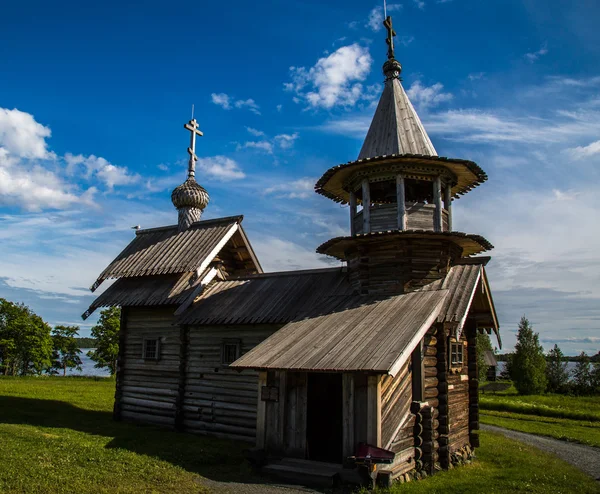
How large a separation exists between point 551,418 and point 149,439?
1022 inches

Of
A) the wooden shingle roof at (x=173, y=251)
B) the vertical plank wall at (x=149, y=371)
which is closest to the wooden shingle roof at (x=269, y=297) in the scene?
the wooden shingle roof at (x=173, y=251)

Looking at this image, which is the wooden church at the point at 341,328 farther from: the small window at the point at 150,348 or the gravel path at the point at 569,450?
the gravel path at the point at 569,450

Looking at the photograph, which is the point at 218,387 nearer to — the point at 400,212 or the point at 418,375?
the point at 418,375

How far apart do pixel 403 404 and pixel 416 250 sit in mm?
4653

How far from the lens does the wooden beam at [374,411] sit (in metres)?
11.4

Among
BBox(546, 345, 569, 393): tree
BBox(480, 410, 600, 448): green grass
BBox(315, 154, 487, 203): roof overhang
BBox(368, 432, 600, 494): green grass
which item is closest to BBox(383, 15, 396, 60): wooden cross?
BBox(315, 154, 487, 203): roof overhang

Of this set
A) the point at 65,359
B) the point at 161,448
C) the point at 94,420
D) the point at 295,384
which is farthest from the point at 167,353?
the point at 65,359

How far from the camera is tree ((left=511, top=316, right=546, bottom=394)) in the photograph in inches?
1837

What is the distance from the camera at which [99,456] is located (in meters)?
12.6

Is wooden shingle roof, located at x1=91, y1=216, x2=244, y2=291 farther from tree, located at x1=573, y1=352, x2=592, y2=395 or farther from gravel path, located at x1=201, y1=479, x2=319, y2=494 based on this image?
tree, located at x1=573, y1=352, x2=592, y2=395

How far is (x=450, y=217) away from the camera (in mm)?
16578

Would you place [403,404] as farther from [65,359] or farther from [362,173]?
[65,359]

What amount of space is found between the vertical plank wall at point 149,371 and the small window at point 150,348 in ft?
0.51

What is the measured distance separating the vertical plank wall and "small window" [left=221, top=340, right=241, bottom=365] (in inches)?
89.0
